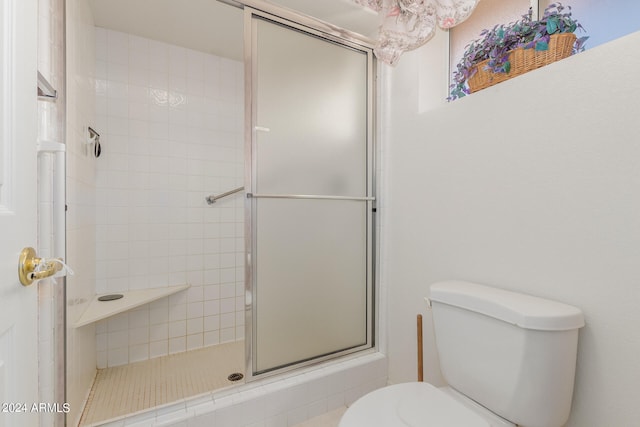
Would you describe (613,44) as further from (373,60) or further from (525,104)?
(373,60)

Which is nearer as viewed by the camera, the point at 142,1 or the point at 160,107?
the point at 142,1

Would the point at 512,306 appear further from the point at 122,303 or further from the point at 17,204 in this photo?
the point at 122,303

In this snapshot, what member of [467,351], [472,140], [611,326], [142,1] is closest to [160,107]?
[142,1]

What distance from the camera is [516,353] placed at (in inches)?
36.6

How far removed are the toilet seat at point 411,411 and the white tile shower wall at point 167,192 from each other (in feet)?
5.34

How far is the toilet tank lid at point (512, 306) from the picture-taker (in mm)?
892

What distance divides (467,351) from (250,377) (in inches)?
38.1

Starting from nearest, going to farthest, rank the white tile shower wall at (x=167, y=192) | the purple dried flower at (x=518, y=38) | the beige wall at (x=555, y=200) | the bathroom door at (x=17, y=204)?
the bathroom door at (x=17, y=204)
the beige wall at (x=555, y=200)
the purple dried flower at (x=518, y=38)
the white tile shower wall at (x=167, y=192)

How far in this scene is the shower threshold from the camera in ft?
4.98

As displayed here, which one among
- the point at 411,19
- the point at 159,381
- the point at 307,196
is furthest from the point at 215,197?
the point at 411,19

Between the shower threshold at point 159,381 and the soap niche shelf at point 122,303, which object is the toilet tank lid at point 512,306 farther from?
the soap niche shelf at point 122,303

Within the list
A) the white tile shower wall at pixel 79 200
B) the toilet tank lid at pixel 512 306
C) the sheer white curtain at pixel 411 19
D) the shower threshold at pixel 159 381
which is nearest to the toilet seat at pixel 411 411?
the toilet tank lid at pixel 512 306

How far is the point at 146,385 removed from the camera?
175 cm

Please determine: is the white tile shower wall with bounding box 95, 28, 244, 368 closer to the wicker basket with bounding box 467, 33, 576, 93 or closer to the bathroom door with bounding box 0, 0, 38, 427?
the bathroom door with bounding box 0, 0, 38, 427
